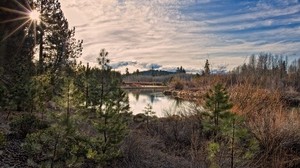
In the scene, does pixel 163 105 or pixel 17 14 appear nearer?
pixel 17 14

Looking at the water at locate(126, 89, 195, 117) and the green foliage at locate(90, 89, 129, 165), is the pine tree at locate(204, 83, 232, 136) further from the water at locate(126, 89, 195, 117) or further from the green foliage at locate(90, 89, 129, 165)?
the green foliage at locate(90, 89, 129, 165)

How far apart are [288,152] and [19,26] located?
10243mm

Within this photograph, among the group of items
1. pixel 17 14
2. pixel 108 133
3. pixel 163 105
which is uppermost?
pixel 17 14

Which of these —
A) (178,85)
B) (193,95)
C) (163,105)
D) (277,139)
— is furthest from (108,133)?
(178,85)

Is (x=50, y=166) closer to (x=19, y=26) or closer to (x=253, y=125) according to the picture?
(x=253, y=125)

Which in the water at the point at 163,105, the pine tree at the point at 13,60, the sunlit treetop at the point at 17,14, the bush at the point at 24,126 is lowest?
the water at the point at 163,105

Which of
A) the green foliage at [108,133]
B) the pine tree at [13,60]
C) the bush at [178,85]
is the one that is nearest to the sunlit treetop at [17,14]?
the pine tree at [13,60]

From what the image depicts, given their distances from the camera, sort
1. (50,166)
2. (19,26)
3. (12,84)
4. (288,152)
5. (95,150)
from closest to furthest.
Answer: (50,166), (95,150), (288,152), (12,84), (19,26)

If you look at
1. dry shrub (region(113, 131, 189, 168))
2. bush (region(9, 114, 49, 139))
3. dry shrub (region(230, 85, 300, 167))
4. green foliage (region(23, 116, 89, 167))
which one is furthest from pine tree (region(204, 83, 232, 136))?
bush (region(9, 114, 49, 139))

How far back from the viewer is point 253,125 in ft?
30.0

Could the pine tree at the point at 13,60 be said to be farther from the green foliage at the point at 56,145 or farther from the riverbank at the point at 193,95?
the riverbank at the point at 193,95

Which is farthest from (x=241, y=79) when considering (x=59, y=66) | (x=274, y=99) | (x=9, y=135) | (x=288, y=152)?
(x=59, y=66)

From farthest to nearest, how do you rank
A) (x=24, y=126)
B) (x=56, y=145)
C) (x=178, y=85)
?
1. (x=178, y=85)
2. (x=24, y=126)
3. (x=56, y=145)

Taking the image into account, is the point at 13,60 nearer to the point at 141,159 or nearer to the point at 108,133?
the point at 108,133
